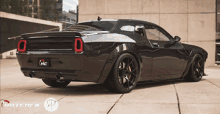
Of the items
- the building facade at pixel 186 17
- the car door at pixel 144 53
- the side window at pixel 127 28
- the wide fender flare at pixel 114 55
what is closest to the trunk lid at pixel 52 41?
the wide fender flare at pixel 114 55

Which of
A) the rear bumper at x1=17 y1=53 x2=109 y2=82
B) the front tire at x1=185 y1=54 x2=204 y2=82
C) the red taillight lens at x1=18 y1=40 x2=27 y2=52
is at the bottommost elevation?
the front tire at x1=185 y1=54 x2=204 y2=82

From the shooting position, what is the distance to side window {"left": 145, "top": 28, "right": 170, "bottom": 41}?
6359 mm

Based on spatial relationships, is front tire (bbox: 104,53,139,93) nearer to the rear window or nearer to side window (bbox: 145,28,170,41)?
the rear window

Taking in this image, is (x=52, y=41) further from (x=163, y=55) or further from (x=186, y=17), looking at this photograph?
(x=186, y=17)

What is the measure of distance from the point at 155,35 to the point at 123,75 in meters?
1.43

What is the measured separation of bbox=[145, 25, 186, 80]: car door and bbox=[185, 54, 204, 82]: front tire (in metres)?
0.46

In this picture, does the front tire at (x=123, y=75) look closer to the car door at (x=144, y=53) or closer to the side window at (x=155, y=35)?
the car door at (x=144, y=53)

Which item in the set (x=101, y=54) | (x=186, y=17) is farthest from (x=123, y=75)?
(x=186, y=17)

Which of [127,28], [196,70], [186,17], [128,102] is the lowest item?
[128,102]

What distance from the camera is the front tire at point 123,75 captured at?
5.34 metres

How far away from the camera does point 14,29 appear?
41.1 metres

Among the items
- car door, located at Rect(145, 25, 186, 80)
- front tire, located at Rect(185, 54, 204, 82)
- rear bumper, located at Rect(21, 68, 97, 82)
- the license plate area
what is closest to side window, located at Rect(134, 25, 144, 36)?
car door, located at Rect(145, 25, 186, 80)

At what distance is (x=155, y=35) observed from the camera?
257 inches

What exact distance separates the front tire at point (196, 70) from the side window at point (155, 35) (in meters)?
1.09
